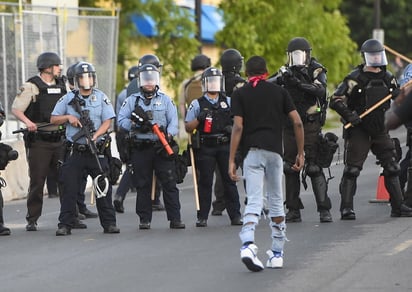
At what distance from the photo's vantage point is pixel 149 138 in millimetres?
14570

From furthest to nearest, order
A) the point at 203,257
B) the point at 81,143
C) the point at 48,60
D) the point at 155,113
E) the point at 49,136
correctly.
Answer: the point at 49,136
the point at 48,60
the point at 155,113
the point at 81,143
the point at 203,257

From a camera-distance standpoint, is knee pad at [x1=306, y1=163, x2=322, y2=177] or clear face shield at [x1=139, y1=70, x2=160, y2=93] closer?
clear face shield at [x1=139, y1=70, x2=160, y2=93]

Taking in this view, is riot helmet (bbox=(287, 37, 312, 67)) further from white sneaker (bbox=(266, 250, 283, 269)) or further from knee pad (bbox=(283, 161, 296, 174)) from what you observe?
white sneaker (bbox=(266, 250, 283, 269))

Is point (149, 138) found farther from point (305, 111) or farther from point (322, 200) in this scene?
point (322, 200)

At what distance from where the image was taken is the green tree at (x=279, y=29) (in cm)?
3275

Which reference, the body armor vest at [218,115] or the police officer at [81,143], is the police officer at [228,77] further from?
the police officer at [81,143]

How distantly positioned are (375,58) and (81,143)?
3.32 metres

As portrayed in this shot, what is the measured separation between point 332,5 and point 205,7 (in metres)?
10.9

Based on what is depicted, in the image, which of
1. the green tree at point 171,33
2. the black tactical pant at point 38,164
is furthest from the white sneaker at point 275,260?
the green tree at point 171,33

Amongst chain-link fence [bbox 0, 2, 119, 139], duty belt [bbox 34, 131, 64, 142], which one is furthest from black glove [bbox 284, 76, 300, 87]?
chain-link fence [bbox 0, 2, 119, 139]

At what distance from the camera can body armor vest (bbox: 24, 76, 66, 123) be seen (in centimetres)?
1539

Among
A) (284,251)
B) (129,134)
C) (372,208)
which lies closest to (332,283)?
(284,251)

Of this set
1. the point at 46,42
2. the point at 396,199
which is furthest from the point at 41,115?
the point at 46,42

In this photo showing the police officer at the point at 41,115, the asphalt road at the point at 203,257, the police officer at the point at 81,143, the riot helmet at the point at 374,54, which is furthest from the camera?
the police officer at the point at 41,115
